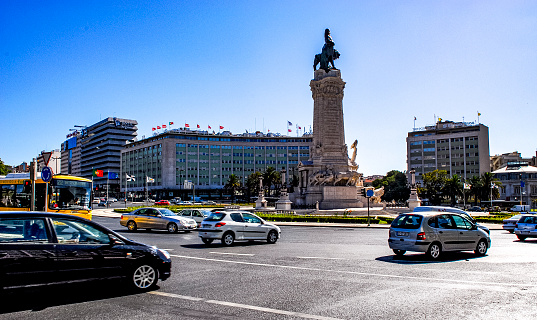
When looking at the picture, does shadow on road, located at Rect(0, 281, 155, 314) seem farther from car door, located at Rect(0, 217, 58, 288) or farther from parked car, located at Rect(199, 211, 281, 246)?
parked car, located at Rect(199, 211, 281, 246)

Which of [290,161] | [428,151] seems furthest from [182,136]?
[428,151]

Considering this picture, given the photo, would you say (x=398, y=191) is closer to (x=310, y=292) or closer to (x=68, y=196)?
(x=68, y=196)

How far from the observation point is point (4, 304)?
7.60 m

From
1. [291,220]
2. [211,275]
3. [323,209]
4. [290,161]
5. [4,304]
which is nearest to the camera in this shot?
[4,304]

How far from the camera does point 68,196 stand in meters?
24.9

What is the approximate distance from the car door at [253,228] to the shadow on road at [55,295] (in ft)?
30.3

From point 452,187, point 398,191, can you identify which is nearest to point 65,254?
point 452,187

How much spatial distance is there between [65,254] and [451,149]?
119 meters

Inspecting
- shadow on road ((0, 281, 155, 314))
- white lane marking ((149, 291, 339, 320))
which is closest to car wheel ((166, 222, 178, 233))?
shadow on road ((0, 281, 155, 314))

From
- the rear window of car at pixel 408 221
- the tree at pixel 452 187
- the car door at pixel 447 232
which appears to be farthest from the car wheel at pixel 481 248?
the tree at pixel 452 187

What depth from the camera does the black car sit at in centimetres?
725

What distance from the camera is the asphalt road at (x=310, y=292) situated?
719 centimetres

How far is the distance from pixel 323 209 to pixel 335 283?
39527 millimetres

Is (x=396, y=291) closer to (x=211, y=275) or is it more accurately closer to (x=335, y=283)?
(x=335, y=283)
